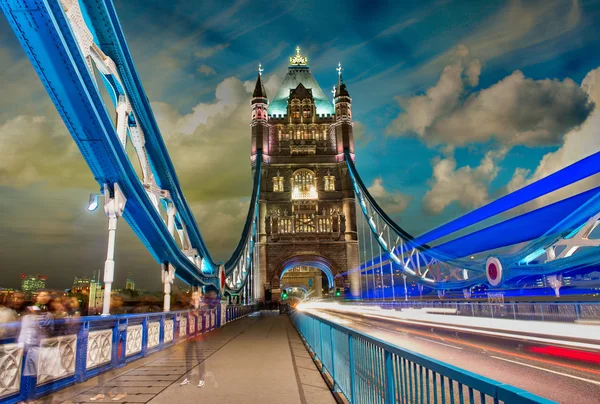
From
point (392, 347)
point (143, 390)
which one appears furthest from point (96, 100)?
point (392, 347)

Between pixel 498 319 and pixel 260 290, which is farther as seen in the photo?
pixel 260 290

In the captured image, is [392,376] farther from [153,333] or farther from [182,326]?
[182,326]

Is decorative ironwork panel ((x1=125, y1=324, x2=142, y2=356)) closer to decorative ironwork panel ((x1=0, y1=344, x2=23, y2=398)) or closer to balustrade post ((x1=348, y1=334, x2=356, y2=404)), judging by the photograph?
decorative ironwork panel ((x1=0, y1=344, x2=23, y2=398))

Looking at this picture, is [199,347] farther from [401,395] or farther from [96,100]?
[401,395]

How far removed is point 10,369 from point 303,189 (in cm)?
5377

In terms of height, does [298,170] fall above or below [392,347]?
above

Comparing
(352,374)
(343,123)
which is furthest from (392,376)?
(343,123)

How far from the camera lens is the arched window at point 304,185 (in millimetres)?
57688

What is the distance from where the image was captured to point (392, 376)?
338 centimetres

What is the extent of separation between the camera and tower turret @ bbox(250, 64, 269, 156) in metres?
60.8

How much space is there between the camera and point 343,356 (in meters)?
5.71

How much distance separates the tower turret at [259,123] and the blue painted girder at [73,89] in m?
49.4

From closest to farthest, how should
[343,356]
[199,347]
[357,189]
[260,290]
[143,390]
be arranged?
[343,356] < [143,390] < [199,347] < [260,290] < [357,189]

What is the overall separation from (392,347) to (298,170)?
5616 cm
